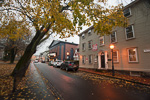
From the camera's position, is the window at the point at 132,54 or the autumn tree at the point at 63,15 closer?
the autumn tree at the point at 63,15

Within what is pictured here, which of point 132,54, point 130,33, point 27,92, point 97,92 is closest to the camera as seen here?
point 27,92

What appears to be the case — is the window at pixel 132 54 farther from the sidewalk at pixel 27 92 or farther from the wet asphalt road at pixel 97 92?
the sidewalk at pixel 27 92

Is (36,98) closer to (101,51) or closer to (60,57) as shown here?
(101,51)

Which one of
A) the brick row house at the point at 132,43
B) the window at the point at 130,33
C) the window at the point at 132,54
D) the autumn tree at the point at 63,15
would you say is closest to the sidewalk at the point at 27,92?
the autumn tree at the point at 63,15

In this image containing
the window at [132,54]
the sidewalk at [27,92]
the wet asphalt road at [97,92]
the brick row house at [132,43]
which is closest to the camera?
the sidewalk at [27,92]

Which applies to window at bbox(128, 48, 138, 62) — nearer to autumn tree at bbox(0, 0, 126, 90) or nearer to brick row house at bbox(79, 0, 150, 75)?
brick row house at bbox(79, 0, 150, 75)

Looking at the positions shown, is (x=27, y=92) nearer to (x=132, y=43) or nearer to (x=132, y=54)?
(x=132, y=54)

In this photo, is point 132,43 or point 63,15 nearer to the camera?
point 63,15

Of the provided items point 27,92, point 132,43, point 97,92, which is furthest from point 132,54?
point 27,92

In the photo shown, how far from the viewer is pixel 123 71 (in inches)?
418

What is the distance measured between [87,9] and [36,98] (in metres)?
6.11

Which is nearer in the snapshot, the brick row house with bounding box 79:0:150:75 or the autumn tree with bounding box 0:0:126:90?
the autumn tree with bounding box 0:0:126:90

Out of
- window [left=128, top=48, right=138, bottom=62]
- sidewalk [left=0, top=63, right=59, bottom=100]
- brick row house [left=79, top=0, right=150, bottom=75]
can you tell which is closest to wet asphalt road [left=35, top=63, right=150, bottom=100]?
sidewalk [left=0, top=63, right=59, bottom=100]

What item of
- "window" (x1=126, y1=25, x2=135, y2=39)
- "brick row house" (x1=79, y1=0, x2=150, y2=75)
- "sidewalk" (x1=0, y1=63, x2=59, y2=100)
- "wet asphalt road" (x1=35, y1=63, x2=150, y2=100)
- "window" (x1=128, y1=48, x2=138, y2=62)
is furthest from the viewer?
"window" (x1=126, y1=25, x2=135, y2=39)
